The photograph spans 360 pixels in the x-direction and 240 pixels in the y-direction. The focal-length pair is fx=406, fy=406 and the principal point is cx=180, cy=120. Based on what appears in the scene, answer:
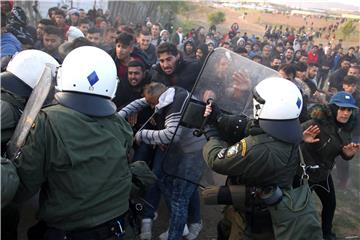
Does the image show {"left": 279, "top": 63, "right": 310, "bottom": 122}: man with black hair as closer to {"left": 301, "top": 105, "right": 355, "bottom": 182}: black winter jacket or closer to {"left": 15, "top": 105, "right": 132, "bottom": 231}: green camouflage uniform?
{"left": 301, "top": 105, "right": 355, "bottom": 182}: black winter jacket

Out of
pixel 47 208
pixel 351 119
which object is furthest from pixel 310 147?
pixel 47 208

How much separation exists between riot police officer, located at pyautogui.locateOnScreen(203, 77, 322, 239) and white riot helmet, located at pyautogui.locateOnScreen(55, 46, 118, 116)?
75 centimetres

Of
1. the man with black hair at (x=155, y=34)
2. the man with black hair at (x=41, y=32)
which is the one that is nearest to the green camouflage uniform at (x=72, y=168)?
the man with black hair at (x=41, y=32)

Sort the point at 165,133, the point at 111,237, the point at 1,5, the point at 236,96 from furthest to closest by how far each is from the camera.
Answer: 1. the point at 1,5
2. the point at 165,133
3. the point at 236,96
4. the point at 111,237

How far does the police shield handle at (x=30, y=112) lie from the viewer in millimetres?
1902

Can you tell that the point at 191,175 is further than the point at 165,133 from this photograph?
No

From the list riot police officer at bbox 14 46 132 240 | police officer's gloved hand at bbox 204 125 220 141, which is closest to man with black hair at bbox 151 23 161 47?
police officer's gloved hand at bbox 204 125 220 141

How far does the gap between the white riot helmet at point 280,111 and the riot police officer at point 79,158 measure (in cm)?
84

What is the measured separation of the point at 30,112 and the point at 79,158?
1.17 feet

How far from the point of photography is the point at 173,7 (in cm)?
2203

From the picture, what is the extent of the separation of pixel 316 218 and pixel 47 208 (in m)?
1.55

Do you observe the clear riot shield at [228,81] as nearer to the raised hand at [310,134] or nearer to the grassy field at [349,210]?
the raised hand at [310,134]

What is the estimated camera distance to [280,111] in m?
2.33

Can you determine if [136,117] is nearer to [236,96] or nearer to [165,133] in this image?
[165,133]
